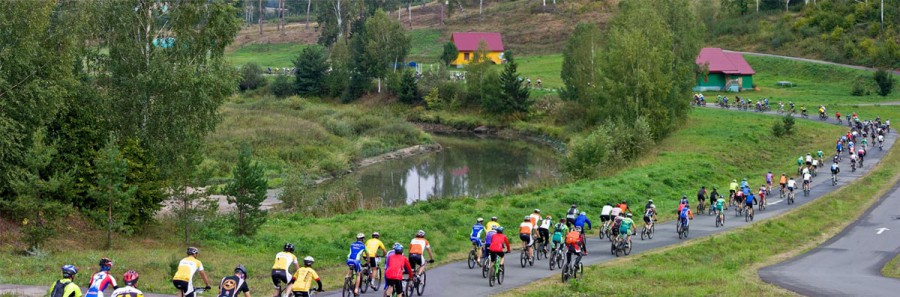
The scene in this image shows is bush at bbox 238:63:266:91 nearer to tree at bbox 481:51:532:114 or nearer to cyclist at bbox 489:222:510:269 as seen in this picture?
tree at bbox 481:51:532:114

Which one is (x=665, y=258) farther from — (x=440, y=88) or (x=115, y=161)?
(x=440, y=88)

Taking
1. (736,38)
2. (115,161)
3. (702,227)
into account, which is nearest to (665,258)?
(702,227)

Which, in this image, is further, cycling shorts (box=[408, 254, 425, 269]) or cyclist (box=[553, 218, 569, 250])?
cyclist (box=[553, 218, 569, 250])

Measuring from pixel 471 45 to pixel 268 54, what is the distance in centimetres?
3942

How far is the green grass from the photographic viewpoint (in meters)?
146

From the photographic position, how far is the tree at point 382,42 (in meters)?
113

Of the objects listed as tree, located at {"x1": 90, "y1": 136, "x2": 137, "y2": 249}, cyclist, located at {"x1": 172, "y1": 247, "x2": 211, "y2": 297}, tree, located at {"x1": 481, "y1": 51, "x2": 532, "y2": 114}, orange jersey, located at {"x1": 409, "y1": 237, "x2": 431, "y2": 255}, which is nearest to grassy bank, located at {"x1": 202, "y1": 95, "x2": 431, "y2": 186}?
tree, located at {"x1": 481, "y1": 51, "x2": 532, "y2": 114}

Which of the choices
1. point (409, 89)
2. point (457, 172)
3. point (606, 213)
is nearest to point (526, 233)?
point (606, 213)

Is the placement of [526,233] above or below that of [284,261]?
below

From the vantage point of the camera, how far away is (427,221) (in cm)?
4203

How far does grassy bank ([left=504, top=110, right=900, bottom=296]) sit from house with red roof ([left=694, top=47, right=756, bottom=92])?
58.3 metres

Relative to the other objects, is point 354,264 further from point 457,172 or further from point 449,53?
point 449,53

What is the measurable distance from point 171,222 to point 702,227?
906 inches

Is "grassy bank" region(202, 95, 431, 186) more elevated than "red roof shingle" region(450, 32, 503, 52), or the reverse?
"red roof shingle" region(450, 32, 503, 52)
